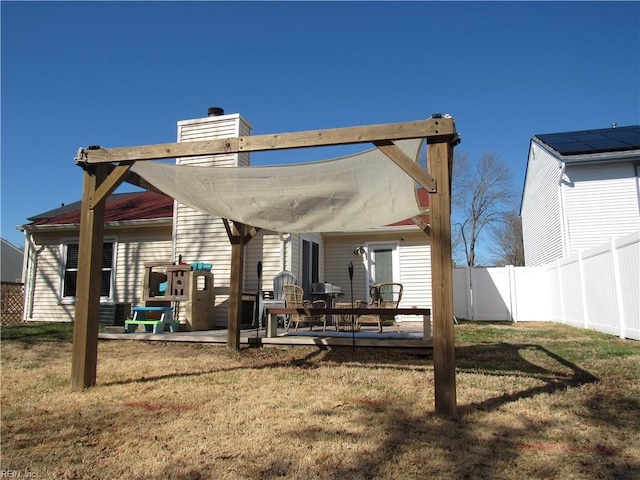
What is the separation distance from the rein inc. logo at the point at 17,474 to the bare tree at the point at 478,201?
27437mm

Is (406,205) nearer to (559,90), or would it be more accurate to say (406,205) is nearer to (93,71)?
(93,71)

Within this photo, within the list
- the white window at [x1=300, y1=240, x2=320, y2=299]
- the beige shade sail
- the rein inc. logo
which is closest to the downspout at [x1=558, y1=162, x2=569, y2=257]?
the white window at [x1=300, y1=240, x2=320, y2=299]

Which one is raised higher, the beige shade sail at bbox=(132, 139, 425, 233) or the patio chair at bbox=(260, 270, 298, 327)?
the beige shade sail at bbox=(132, 139, 425, 233)

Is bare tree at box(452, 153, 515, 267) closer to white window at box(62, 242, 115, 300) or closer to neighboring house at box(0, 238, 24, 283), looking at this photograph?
white window at box(62, 242, 115, 300)

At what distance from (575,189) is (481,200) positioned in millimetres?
15276

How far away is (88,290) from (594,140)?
16220 mm

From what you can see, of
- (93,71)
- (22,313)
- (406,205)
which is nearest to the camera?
(406,205)

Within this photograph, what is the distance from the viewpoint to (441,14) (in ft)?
31.0

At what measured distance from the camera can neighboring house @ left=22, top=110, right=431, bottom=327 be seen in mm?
10375

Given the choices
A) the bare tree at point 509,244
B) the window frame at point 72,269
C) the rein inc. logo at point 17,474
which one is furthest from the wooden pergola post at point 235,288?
the bare tree at point 509,244

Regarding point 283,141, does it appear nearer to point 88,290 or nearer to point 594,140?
point 88,290

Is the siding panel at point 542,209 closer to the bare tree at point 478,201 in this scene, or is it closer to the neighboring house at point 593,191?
the neighboring house at point 593,191

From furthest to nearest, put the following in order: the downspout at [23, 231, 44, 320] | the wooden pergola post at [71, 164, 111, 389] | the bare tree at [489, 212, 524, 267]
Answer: the bare tree at [489, 212, 524, 267] < the downspout at [23, 231, 44, 320] < the wooden pergola post at [71, 164, 111, 389]

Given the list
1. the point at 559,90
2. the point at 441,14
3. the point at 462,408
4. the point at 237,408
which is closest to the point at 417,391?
the point at 462,408
